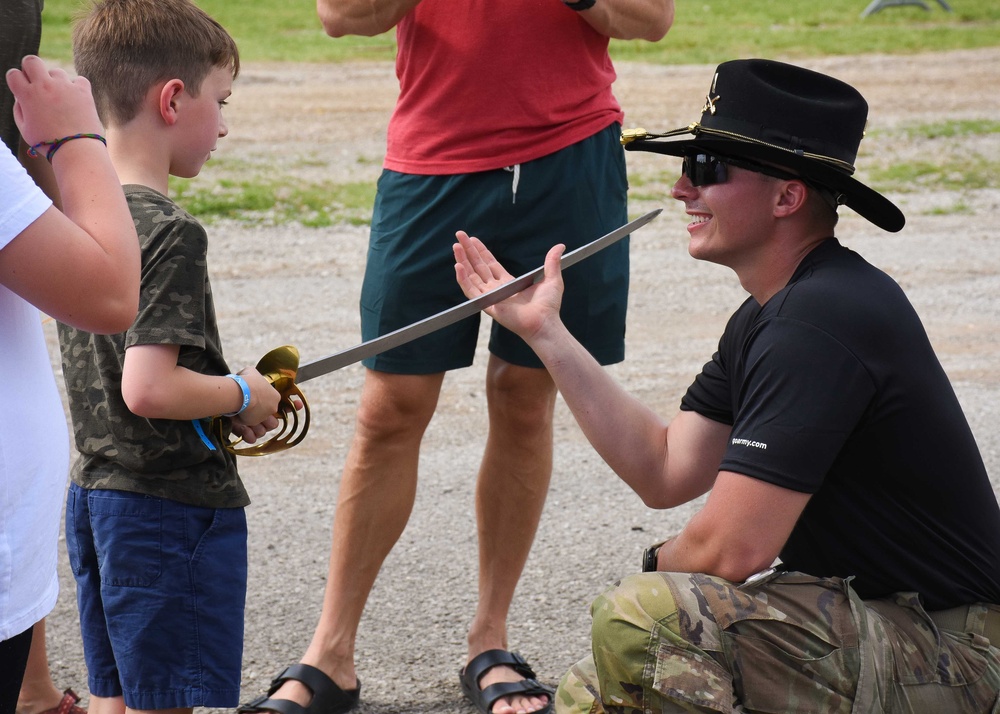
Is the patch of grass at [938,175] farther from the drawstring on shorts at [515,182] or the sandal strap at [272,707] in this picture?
the sandal strap at [272,707]

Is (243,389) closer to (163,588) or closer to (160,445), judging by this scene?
(160,445)

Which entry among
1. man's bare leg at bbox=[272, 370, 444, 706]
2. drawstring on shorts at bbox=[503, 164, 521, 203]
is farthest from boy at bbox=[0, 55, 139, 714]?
drawstring on shorts at bbox=[503, 164, 521, 203]

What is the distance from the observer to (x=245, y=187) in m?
8.71

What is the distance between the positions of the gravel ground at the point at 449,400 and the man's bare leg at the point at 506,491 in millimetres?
199

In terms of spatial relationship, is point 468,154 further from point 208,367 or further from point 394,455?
point 208,367

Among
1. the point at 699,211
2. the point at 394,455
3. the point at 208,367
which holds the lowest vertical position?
the point at 394,455

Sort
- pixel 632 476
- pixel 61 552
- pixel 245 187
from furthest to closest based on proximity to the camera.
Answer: pixel 245 187
pixel 61 552
pixel 632 476

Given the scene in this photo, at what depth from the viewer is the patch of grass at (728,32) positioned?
47.5ft

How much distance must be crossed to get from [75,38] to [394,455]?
120cm

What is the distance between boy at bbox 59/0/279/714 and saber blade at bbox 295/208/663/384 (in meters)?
0.12

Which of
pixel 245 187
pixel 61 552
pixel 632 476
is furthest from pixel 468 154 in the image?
pixel 245 187

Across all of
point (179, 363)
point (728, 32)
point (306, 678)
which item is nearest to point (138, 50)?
point (179, 363)

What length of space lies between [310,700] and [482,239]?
117 centimetres

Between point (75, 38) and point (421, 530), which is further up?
point (75, 38)
